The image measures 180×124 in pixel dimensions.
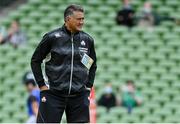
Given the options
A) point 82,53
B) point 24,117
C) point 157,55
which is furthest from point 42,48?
point 157,55

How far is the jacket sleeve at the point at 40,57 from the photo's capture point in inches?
280

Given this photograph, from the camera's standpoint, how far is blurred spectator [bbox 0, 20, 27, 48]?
15734mm

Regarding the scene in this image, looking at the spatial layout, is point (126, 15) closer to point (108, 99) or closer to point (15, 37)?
point (15, 37)

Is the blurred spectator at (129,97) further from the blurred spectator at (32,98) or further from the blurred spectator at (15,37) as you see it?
the blurred spectator at (32,98)

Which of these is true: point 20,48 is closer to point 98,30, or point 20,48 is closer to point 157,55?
point 98,30

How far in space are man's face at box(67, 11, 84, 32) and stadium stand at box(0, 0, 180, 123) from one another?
6613mm

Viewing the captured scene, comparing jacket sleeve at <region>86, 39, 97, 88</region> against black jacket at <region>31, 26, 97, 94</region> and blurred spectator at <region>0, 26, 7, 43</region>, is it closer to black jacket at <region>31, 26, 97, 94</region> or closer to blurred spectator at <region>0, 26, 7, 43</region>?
black jacket at <region>31, 26, 97, 94</region>

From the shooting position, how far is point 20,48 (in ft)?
51.3

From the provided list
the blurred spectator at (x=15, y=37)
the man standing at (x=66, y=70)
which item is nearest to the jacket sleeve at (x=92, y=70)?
the man standing at (x=66, y=70)

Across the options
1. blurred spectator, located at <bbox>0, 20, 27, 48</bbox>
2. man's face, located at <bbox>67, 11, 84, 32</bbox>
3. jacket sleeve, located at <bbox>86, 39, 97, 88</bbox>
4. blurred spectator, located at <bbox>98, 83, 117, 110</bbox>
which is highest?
man's face, located at <bbox>67, 11, 84, 32</bbox>

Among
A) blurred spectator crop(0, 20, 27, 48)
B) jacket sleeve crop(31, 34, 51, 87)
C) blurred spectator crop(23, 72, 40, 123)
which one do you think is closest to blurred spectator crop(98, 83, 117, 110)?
blurred spectator crop(0, 20, 27, 48)

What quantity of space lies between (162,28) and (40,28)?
2.61 metres

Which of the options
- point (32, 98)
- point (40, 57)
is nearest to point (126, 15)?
point (32, 98)

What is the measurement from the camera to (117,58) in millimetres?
15047
